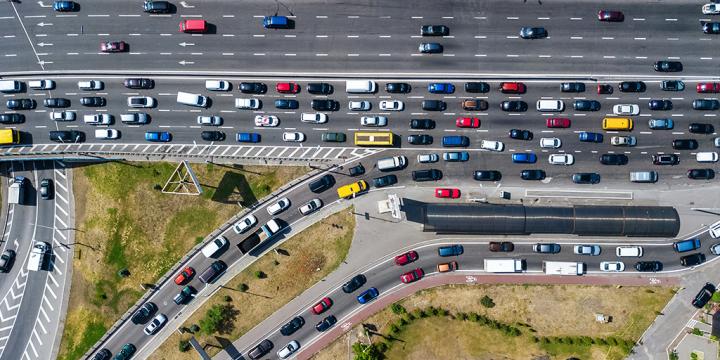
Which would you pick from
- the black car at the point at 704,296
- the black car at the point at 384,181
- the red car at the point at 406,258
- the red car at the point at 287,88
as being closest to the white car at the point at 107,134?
the red car at the point at 287,88

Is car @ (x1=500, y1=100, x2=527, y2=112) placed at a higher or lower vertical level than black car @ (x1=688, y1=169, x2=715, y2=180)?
higher

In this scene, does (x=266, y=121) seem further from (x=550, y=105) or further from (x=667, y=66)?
(x=667, y=66)

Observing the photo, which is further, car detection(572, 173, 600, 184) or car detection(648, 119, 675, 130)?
car detection(648, 119, 675, 130)

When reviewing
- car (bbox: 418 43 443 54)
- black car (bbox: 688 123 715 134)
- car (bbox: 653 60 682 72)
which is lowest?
black car (bbox: 688 123 715 134)

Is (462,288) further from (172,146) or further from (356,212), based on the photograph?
(172,146)

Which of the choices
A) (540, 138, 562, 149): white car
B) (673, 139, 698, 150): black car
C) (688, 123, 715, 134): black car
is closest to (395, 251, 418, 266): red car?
(540, 138, 562, 149): white car

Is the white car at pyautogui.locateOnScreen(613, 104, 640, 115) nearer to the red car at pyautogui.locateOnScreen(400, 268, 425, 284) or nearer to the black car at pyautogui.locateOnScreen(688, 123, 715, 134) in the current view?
the black car at pyautogui.locateOnScreen(688, 123, 715, 134)

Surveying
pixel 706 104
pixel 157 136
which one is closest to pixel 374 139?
pixel 157 136

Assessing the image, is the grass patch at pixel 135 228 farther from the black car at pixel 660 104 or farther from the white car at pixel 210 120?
the black car at pixel 660 104
